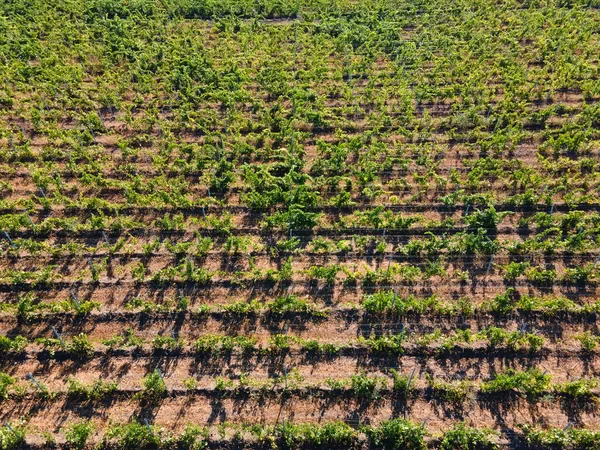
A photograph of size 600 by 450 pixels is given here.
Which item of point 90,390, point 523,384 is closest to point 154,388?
point 90,390

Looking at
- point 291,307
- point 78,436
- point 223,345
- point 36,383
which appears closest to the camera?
point 78,436

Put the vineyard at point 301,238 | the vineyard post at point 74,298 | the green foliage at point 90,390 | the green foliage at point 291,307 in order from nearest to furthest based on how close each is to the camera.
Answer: the vineyard at point 301,238
the green foliage at point 90,390
the green foliage at point 291,307
the vineyard post at point 74,298

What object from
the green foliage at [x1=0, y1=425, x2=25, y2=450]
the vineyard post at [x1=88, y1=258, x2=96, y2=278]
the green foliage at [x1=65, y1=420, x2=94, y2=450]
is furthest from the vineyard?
the green foliage at [x1=65, y1=420, x2=94, y2=450]

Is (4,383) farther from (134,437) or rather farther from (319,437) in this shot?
(319,437)

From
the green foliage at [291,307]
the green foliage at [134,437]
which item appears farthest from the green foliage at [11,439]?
the green foliage at [291,307]

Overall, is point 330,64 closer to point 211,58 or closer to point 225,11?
point 211,58

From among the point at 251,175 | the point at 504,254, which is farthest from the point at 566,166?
the point at 251,175

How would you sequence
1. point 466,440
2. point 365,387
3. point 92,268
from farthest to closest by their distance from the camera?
point 92,268 → point 365,387 → point 466,440

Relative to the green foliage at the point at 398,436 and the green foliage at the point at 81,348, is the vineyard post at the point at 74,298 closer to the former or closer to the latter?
the green foliage at the point at 81,348

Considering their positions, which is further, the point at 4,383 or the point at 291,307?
the point at 291,307
